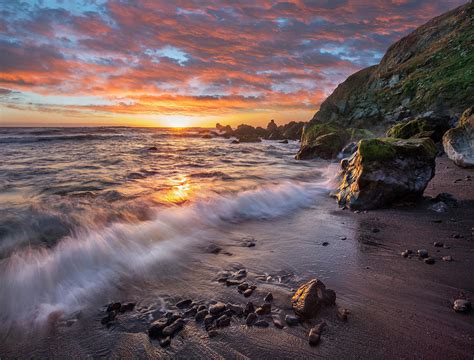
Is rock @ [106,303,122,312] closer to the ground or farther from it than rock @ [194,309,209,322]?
closer to the ground

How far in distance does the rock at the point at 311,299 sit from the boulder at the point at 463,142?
9.11m

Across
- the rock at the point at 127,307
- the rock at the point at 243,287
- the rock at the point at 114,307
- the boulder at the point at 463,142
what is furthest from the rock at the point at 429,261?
the boulder at the point at 463,142

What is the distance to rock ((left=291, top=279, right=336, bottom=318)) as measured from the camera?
3.15 m

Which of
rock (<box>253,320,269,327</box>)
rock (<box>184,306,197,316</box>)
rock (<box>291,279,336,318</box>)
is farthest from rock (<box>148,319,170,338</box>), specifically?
rock (<box>291,279,336,318</box>)

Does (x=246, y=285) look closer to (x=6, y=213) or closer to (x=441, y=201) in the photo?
(x=441, y=201)

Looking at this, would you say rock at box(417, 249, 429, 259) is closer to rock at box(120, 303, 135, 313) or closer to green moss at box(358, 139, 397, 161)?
green moss at box(358, 139, 397, 161)

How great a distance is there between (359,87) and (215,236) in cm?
5519

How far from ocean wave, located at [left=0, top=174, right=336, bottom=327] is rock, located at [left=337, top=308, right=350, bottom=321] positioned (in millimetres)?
3043

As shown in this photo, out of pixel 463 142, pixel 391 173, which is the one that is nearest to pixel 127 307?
pixel 391 173

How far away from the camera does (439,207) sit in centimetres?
648

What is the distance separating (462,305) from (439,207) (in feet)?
13.6

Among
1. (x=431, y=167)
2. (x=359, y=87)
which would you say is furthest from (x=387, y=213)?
(x=359, y=87)

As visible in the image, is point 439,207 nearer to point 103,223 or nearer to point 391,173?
point 391,173

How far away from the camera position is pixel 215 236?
20.5 ft
